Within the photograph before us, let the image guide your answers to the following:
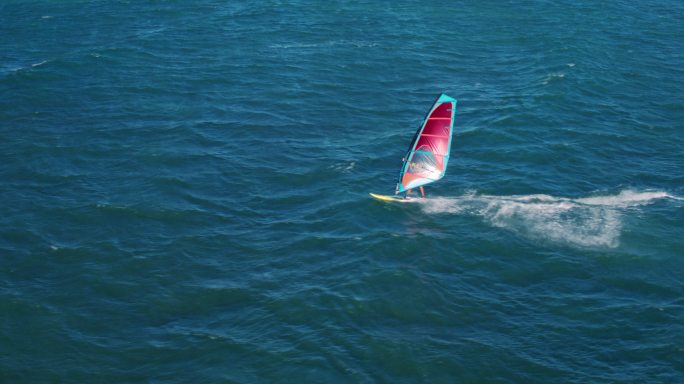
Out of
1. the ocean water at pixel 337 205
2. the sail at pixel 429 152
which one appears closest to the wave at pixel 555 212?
the ocean water at pixel 337 205

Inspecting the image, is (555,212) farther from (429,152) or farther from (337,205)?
(337,205)

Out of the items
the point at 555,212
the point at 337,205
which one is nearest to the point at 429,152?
the point at 337,205

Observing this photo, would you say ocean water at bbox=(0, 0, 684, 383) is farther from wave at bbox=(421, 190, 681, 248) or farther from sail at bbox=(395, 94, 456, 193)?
sail at bbox=(395, 94, 456, 193)

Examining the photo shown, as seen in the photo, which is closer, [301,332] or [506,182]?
[301,332]

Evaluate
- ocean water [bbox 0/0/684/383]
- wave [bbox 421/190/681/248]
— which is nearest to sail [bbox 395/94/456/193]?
ocean water [bbox 0/0/684/383]

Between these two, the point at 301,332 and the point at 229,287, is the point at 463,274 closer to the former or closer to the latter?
the point at 301,332

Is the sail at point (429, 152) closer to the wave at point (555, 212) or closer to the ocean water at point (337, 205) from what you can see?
the ocean water at point (337, 205)

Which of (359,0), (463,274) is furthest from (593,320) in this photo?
(359,0)
